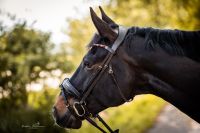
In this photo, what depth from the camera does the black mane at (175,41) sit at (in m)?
3.69

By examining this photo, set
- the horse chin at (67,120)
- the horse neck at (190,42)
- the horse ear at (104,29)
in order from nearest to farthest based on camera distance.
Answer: the horse neck at (190,42)
the horse ear at (104,29)
the horse chin at (67,120)

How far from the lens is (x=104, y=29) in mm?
3846

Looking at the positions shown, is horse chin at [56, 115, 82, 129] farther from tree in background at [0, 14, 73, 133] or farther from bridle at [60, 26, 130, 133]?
tree in background at [0, 14, 73, 133]

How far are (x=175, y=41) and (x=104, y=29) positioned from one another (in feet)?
2.59

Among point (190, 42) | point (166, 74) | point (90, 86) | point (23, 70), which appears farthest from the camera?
point (23, 70)

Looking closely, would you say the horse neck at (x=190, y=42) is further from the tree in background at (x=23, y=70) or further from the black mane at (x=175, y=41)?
the tree in background at (x=23, y=70)

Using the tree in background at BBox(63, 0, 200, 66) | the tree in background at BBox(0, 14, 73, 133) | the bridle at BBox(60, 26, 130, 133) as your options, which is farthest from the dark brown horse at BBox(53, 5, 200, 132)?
the tree in background at BBox(63, 0, 200, 66)

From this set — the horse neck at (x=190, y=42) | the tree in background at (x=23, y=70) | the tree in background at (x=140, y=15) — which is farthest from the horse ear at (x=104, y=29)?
the tree in background at (x=140, y=15)

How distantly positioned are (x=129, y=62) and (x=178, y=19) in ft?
66.5

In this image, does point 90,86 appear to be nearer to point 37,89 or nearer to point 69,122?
point 69,122

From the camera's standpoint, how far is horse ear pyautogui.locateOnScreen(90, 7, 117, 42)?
3.79 meters

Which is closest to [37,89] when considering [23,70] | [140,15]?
[23,70]

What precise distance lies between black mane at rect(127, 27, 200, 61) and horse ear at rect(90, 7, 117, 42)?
37cm

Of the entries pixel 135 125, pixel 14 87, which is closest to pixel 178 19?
pixel 135 125
